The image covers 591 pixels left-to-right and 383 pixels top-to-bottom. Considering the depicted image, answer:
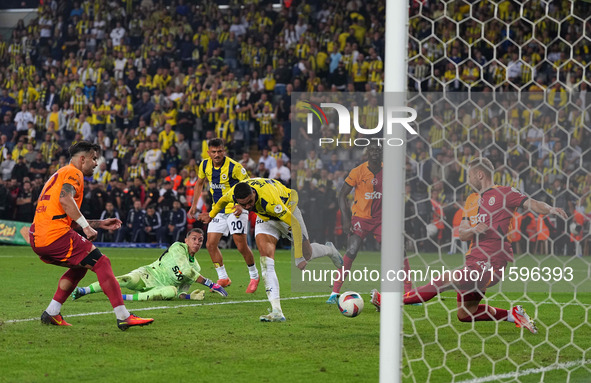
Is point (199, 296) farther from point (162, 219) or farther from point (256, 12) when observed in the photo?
point (256, 12)

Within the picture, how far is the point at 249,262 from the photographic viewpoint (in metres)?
10.8

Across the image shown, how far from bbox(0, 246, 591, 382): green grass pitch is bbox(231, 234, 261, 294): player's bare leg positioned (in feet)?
2.22

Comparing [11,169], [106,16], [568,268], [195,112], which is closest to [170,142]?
[195,112]

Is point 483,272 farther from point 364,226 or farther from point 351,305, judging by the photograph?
point 364,226

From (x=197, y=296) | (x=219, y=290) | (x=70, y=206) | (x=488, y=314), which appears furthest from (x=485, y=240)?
(x=219, y=290)

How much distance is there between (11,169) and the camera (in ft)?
70.0

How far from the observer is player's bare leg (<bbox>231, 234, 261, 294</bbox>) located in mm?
10539

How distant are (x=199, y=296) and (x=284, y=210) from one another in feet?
6.46

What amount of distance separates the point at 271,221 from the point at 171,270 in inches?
70.5

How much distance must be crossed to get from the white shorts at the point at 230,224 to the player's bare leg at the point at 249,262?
3.9 inches

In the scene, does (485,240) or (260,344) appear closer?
(260,344)

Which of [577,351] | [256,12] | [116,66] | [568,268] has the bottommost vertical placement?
[568,268]

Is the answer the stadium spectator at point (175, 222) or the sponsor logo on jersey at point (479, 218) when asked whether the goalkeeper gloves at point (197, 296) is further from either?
the stadium spectator at point (175, 222)

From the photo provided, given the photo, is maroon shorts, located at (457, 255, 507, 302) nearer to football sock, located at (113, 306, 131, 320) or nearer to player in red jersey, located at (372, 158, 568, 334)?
player in red jersey, located at (372, 158, 568, 334)
